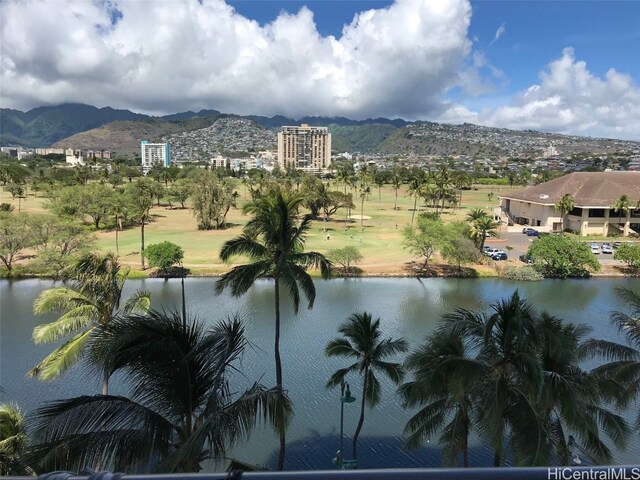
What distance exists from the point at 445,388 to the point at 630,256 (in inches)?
1364

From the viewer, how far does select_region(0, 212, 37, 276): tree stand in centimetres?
3400

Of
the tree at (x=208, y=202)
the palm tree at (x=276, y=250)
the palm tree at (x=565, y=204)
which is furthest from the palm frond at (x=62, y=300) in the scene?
the palm tree at (x=565, y=204)

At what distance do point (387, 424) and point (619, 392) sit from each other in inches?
303

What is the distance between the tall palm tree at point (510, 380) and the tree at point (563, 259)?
97.9 ft

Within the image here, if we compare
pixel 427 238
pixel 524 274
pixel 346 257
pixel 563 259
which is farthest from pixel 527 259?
pixel 346 257

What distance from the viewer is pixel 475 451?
1372cm

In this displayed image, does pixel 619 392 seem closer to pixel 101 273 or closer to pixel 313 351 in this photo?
pixel 101 273

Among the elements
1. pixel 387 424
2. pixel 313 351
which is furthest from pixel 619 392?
pixel 313 351

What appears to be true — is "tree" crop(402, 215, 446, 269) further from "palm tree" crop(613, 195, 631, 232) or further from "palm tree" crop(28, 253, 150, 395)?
"palm tree" crop(613, 195, 631, 232)

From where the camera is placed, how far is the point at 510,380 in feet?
27.0

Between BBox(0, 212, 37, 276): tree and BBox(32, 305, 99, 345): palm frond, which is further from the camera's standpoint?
BBox(0, 212, 37, 276): tree

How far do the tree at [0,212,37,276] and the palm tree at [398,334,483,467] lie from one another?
113 feet

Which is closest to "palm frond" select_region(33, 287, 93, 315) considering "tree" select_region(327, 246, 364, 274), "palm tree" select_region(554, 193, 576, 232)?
"tree" select_region(327, 246, 364, 274)

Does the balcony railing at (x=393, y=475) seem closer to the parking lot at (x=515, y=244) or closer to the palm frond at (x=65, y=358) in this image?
the palm frond at (x=65, y=358)
